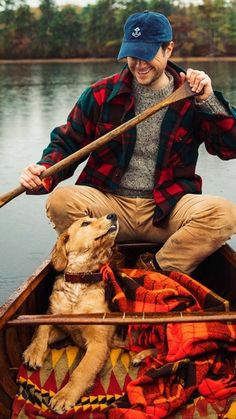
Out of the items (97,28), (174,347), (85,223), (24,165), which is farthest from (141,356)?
(97,28)

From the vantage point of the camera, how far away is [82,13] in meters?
68.7

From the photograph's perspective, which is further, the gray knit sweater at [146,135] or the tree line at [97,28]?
the tree line at [97,28]

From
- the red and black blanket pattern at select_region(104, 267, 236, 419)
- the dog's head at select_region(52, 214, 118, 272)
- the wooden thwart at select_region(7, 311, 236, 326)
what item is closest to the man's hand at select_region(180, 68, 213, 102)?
the dog's head at select_region(52, 214, 118, 272)

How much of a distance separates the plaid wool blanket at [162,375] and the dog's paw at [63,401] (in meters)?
0.03

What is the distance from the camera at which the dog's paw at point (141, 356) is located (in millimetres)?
3271

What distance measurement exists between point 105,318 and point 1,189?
586 cm

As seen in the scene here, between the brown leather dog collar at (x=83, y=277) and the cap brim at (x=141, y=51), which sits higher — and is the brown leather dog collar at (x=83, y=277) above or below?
below

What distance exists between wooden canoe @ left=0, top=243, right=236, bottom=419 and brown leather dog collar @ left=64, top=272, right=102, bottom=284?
0.16 m

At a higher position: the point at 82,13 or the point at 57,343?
the point at 57,343

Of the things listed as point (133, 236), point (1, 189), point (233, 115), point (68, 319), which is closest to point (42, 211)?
point (1, 189)

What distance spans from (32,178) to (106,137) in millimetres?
446

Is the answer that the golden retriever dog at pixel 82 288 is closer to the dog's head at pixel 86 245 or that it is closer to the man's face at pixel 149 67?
the dog's head at pixel 86 245

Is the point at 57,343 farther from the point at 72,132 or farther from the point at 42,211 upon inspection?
the point at 42,211

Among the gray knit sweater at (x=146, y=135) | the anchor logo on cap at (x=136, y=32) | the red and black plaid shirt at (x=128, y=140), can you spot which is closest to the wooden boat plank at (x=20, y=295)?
the red and black plaid shirt at (x=128, y=140)
